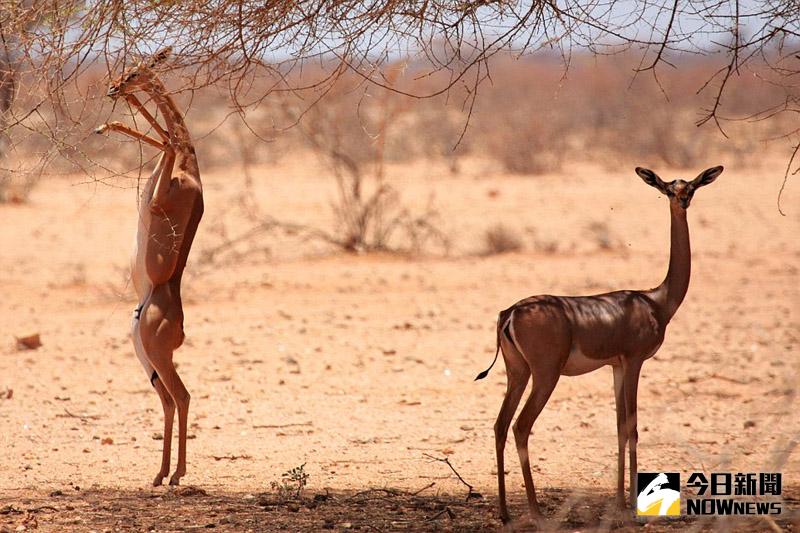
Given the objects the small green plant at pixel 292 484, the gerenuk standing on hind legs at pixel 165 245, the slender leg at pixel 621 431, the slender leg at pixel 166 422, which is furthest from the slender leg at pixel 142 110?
the slender leg at pixel 621 431

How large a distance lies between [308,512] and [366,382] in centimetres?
342

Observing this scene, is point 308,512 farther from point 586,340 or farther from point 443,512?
point 586,340

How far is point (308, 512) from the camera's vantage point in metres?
5.33

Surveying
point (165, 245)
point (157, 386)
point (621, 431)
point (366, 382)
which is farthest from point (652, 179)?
point (366, 382)

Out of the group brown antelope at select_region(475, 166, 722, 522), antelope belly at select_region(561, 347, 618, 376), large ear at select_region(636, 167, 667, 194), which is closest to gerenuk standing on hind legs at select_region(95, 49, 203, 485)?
brown antelope at select_region(475, 166, 722, 522)

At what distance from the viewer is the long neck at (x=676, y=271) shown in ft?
17.6

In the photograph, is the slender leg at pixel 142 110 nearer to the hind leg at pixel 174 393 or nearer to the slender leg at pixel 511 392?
the hind leg at pixel 174 393

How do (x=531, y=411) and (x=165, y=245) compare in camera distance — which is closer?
(x=531, y=411)

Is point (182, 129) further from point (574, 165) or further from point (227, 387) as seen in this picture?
point (574, 165)

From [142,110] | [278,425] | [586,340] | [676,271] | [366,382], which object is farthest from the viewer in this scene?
[366,382]

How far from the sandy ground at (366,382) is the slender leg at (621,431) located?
0.21 metres

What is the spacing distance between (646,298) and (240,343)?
5263 mm

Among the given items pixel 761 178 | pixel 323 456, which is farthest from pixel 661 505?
pixel 761 178

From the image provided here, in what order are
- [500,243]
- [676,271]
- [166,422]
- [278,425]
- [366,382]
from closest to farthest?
[676,271] → [166,422] → [278,425] → [366,382] → [500,243]
